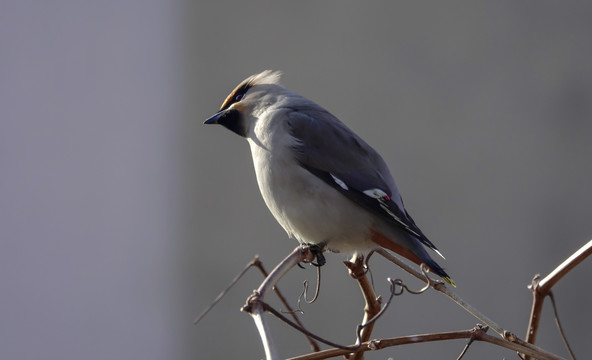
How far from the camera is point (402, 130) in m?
4.09

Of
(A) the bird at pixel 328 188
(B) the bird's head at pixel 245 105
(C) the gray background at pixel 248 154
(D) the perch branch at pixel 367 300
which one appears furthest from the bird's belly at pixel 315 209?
(C) the gray background at pixel 248 154

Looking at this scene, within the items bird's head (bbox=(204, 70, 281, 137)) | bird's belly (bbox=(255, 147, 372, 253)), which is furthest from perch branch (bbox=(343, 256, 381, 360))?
bird's head (bbox=(204, 70, 281, 137))

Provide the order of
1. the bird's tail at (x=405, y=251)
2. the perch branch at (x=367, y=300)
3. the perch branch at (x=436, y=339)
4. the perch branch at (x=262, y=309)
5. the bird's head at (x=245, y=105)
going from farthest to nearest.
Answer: the bird's head at (x=245, y=105), the bird's tail at (x=405, y=251), the perch branch at (x=367, y=300), the perch branch at (x=436, y=339), the perch branch at (x=262, y=309)

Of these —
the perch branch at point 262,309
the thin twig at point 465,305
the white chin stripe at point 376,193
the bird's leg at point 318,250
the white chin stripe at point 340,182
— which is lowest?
the bird's leg at point 318,250

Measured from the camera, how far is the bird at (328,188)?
7.07 ft

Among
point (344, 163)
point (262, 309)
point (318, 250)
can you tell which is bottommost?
point (318, 250)

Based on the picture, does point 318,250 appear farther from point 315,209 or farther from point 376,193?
point 376,193

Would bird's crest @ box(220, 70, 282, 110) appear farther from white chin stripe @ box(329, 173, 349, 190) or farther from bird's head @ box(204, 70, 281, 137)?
white chin stripe @ box(329, 173, 349, 190)

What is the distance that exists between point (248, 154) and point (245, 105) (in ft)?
6.10

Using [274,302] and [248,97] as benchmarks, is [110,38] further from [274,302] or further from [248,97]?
[248,97]

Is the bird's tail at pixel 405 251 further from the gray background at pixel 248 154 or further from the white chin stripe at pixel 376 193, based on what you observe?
the gray background at pixel 248 154

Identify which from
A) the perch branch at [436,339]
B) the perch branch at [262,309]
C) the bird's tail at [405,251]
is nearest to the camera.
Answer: the perch branch at [262,309]

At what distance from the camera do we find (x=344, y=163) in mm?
2307

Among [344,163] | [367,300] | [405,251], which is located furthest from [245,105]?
[367,300]
